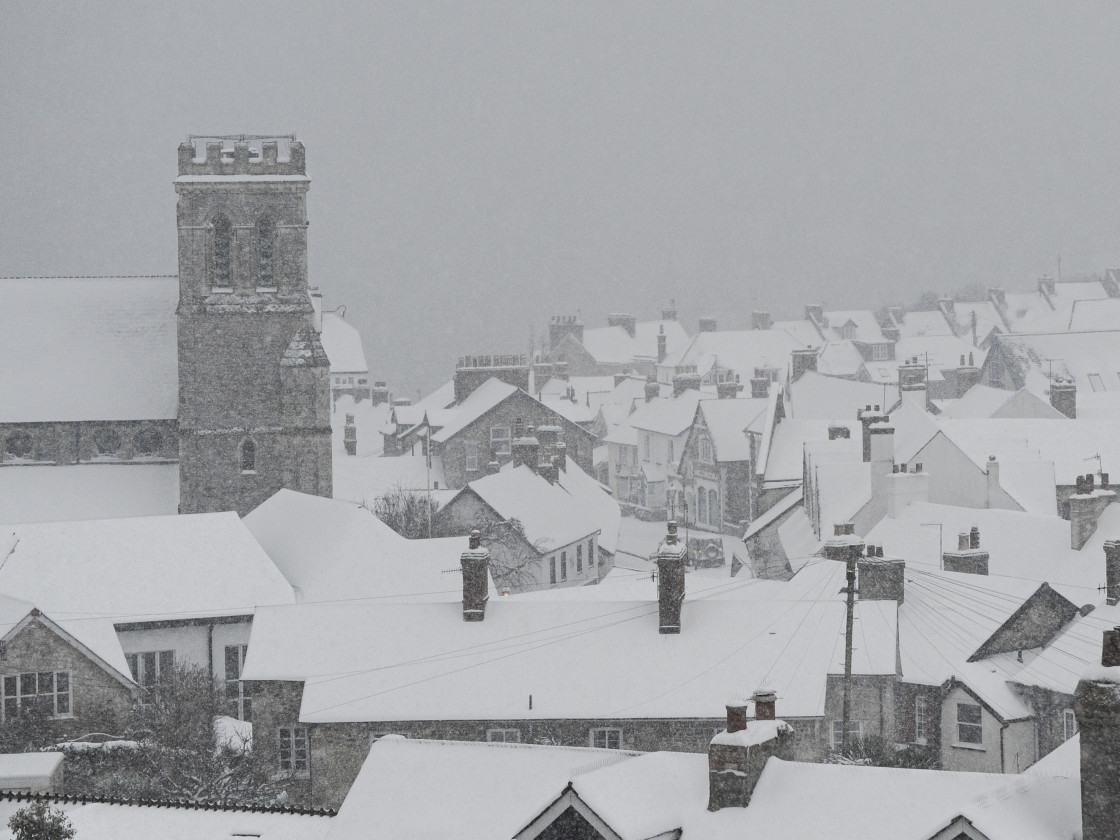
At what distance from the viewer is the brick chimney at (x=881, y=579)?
31781mm

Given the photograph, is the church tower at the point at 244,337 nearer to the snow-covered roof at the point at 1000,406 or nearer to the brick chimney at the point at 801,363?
the snow-covered roof at the point at 1000,406

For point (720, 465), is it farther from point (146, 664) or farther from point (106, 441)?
point (146, 664)

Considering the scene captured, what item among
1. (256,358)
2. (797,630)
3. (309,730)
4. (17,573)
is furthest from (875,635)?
(256,358)

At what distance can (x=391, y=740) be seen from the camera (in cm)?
1923

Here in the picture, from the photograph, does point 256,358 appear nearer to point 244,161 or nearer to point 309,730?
point 244,161

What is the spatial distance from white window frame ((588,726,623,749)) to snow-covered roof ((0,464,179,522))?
2564 centimetres

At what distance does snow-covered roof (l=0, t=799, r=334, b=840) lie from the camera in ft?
66.9

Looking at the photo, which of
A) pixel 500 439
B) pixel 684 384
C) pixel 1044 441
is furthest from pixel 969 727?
pixel 684 384

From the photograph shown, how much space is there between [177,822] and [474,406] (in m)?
49.3

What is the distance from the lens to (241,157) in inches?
1981

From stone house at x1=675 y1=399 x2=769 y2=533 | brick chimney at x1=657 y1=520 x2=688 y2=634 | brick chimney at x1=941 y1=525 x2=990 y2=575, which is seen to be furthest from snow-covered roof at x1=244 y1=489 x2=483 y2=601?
stone house at x1=675 y1=399 x2=769 y2=533

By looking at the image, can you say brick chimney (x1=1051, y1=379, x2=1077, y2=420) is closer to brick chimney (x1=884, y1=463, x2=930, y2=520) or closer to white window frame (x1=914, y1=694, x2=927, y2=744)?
brick chimney (x1=884, y1=463, x2=930, y2=520)

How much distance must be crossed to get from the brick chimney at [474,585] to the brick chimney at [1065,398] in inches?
1394

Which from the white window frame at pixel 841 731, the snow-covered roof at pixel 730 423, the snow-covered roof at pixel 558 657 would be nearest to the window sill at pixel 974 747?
the white window frame at pixel 841 731
